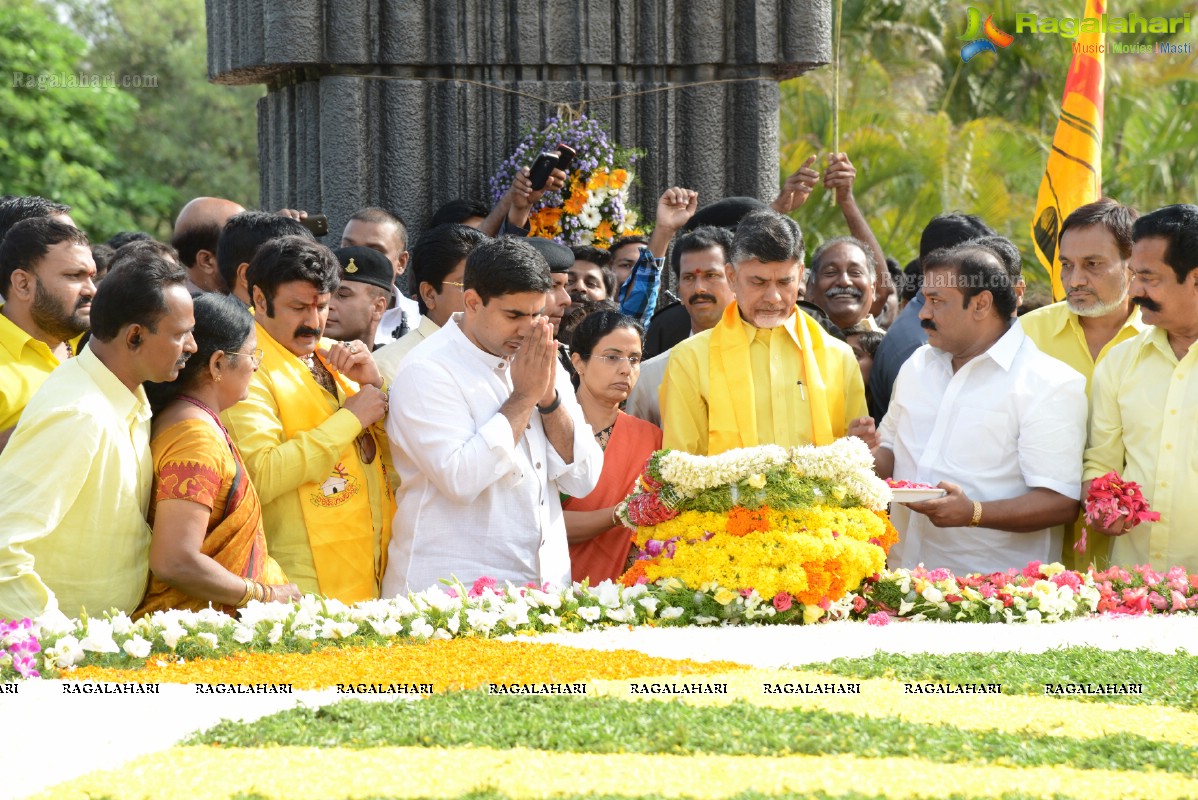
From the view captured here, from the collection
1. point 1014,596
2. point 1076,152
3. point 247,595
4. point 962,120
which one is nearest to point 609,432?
point 1014,596

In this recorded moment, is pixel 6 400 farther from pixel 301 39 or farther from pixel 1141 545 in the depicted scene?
pixel 1141 545

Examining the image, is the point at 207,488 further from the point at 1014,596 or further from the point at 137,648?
the point at 1014,596

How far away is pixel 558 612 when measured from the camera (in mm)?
4926

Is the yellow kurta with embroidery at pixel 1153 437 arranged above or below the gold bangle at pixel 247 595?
above

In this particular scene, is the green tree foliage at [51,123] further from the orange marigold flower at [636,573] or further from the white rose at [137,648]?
the white rose at [137,648]

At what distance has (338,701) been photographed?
157 inches

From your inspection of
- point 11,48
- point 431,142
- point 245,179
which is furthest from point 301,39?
point 245,179

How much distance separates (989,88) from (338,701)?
72.9 ft

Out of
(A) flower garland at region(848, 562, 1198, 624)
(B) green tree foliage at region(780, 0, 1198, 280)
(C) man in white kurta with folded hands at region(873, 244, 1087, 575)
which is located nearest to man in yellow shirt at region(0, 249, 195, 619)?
(A) flower garland at region(848, 562, 1198, 624)

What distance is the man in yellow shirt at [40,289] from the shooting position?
5129 millimetres

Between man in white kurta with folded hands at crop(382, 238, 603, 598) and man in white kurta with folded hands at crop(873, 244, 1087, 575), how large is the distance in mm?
1383

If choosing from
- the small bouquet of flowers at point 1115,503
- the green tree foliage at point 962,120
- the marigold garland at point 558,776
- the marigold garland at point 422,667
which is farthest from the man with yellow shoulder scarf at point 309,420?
the green tree foliage at point 962,120

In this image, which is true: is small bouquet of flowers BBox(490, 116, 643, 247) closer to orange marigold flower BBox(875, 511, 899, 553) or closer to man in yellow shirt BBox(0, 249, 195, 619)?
orange marigold flower BBox(875, 511, 899, 553)

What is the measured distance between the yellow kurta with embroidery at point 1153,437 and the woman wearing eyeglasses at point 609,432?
174 cm
